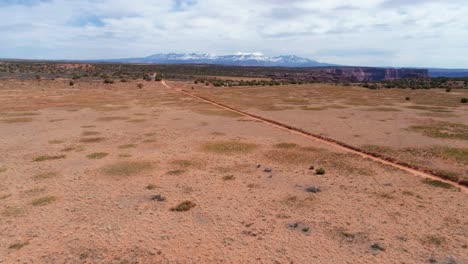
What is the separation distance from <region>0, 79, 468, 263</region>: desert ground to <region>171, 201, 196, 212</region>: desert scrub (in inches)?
2.5

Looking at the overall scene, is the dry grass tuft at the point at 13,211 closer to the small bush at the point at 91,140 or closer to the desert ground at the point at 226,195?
the desert ground at the point at 226,195

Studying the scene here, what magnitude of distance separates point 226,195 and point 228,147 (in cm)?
692

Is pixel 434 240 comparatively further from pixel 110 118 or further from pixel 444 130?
pixel 110 118

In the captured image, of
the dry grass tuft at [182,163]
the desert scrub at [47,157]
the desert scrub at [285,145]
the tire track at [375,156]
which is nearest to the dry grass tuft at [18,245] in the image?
the dry grass tuft at [182,163]

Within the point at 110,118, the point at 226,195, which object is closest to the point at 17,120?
the point at 110,118

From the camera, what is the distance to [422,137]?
21688mm

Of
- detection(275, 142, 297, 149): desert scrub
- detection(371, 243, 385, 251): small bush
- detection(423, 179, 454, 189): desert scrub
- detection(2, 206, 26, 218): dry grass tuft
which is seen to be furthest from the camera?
detection(275, 142, 297, 149): desert scrub

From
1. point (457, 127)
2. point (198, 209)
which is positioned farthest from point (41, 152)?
point (457, 127)

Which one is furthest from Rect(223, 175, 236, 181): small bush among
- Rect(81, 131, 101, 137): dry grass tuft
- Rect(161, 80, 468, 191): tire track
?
Rect(81, 131, 101, 137): dry grass tuft

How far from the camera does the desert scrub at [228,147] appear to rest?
62.7ft

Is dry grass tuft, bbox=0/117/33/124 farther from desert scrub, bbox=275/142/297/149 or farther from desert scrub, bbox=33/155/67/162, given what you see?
desert scrub, bbox=275/142/297/149

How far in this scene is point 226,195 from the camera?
13195 millimetres

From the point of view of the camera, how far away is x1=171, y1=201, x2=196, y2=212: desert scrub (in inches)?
472

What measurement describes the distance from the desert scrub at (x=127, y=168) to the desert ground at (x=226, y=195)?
1.8 inches
